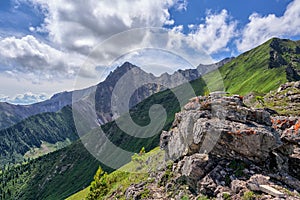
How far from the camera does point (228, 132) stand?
27.8 m

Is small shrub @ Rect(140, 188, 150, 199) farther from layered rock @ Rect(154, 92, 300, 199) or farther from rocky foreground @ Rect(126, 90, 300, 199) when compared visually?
layered rock @ Rect(154, 92, 300, 199)

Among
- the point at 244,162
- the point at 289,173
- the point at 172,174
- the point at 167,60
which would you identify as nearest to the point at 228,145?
the point at 244,162

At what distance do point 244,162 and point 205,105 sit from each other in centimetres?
1071

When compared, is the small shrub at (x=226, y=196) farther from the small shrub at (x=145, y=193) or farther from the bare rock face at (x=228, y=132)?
the small shrub at (x=145, y=193)

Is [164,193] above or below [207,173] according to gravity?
below

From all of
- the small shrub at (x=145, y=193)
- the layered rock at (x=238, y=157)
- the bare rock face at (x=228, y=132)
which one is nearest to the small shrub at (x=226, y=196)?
the layered rock at (x=238, y=157)

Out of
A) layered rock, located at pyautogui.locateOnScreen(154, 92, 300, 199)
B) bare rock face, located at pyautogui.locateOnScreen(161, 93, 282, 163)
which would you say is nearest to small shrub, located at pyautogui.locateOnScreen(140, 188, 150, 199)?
layered rock, located at pyautogui.locateOnScreen(154, 92, 300, 199)

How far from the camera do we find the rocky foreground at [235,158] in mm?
24230

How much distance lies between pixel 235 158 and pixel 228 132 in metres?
3.08

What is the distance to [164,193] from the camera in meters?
32.1

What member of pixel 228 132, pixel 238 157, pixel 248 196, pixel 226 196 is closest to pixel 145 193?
pixel 226 196

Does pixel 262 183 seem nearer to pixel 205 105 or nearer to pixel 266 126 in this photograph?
pixel 266 126

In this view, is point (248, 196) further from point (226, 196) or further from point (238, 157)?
point (238, 157)

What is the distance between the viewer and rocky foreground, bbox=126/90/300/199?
24230 millimetres
